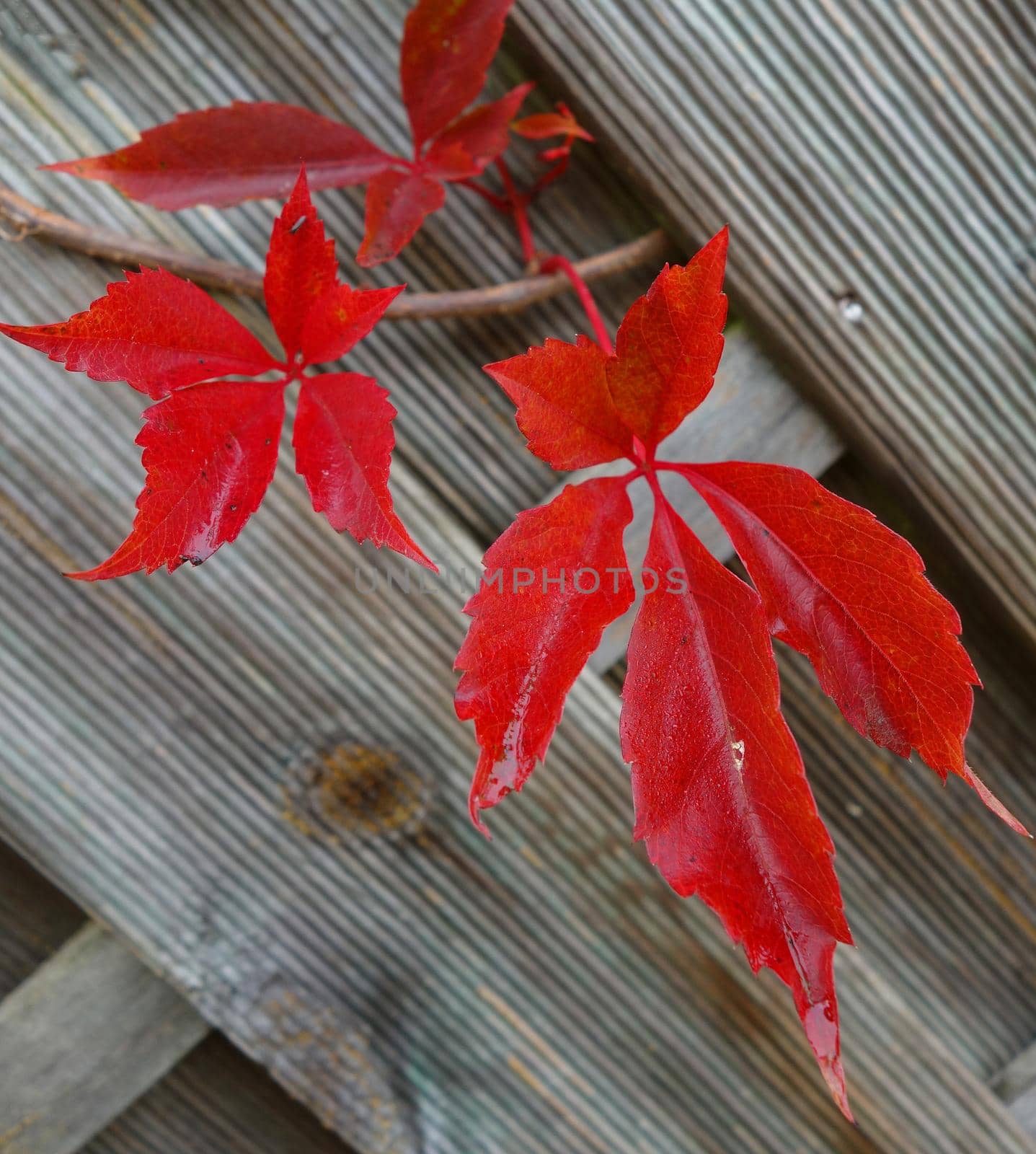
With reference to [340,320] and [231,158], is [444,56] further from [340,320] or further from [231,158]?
[340,320]

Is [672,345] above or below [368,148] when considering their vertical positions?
below

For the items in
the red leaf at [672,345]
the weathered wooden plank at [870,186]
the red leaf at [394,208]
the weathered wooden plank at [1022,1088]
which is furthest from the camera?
the weathered wooden plank at [1022,1088]

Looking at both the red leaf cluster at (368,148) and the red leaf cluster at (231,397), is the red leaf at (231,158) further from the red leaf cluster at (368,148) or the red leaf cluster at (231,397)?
the red leaf cluster at (231,397)

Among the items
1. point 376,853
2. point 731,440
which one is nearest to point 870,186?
point 731,440

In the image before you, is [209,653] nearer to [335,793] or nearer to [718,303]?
[335,793]

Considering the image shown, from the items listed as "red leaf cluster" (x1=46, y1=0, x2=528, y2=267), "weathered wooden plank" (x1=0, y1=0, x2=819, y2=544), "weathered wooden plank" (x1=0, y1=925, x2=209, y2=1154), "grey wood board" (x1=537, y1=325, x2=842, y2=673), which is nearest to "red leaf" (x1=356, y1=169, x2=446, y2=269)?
"red leaf cluster" (x1=46, y1=0, x2=528, y2=267)

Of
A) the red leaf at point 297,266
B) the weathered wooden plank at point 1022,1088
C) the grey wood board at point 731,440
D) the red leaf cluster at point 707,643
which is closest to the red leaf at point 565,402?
the red leaf cluster at point 707,643
